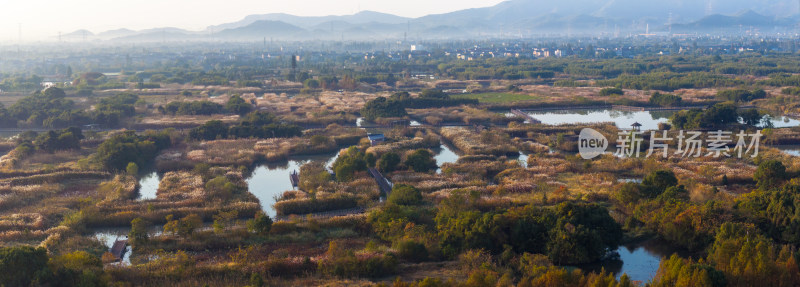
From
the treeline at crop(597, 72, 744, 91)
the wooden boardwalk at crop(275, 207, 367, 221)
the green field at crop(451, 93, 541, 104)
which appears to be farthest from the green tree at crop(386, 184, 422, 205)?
the treeline at crop(597, 72, 744, 91)

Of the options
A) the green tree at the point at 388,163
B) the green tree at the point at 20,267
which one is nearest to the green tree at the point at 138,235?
the green tree at the point at 20,267

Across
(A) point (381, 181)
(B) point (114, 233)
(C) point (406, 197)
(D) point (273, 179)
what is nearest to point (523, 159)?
(A) point (381, 181)

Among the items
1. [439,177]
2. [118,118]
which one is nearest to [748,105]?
[439,177]

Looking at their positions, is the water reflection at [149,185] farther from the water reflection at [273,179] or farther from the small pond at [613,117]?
the small pond at [613,117]

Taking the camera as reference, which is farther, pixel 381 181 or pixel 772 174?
pixel 381 181

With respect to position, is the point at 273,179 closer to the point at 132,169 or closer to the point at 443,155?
the point at 132,169

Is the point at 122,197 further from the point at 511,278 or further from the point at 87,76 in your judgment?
the point at 87,76
